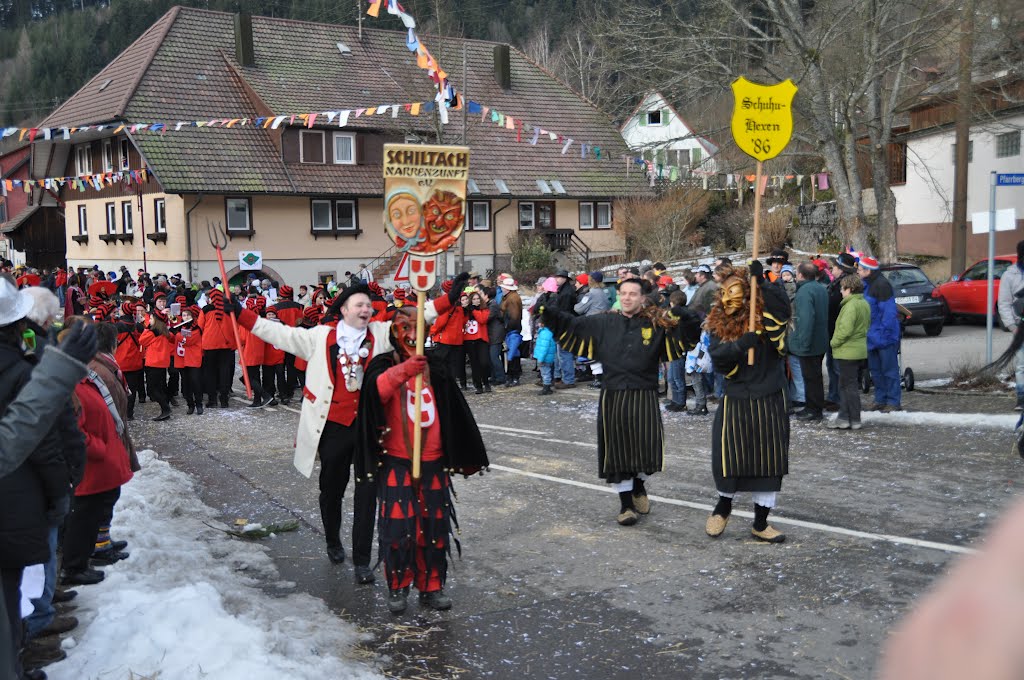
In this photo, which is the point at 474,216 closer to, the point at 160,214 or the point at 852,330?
the point at 160,214

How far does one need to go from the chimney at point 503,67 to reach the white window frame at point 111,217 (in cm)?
1656

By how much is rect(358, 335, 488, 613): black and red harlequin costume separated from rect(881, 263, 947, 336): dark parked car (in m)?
16.2

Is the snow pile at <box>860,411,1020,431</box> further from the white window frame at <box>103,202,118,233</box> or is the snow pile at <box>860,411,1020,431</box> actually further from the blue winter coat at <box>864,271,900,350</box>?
the white window frame at <box>103,202,118,233</box>

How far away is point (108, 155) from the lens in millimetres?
37750

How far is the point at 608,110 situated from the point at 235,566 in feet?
152

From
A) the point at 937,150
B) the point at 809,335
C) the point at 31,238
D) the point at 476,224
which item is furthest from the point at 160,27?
the point at 809,335

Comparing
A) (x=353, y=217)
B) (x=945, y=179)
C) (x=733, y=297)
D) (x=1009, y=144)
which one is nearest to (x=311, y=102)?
(x=353, y=217)

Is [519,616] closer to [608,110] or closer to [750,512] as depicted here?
[750,512]

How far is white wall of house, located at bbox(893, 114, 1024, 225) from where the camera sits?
30484 millimetres

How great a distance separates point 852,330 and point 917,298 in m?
9.67

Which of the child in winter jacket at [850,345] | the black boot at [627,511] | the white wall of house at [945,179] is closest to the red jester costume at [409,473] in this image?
the black boot at [627,511]

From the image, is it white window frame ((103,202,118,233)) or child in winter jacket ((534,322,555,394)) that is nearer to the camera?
child in winter jacket ((534,322,555,394))

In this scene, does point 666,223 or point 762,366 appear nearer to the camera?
point 762,366

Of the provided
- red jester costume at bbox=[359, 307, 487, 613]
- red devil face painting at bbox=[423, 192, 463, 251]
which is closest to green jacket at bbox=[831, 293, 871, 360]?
red devil face painting at bbox=[423, 192, 463, 251]
